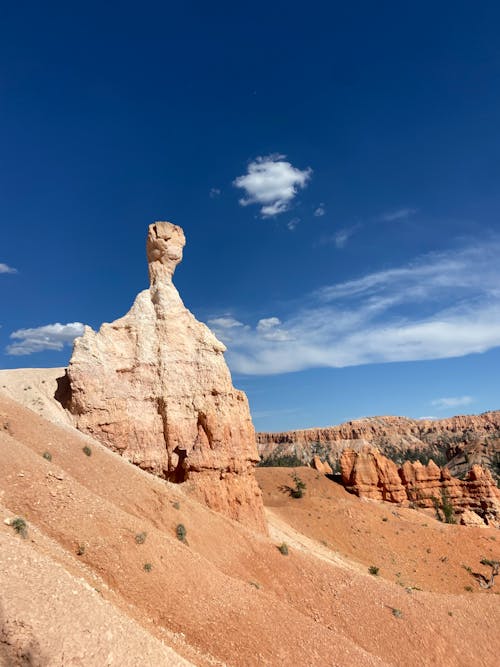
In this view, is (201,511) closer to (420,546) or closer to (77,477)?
(77,477)

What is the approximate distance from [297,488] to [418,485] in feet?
55.2

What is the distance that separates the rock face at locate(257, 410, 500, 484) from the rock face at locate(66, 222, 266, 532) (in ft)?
302

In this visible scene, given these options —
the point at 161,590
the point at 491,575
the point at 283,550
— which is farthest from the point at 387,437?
the point at 161,590

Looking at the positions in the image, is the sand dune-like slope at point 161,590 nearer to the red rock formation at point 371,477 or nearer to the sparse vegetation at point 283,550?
the sparse vegetation at point 283,550

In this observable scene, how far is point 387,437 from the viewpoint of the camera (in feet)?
485

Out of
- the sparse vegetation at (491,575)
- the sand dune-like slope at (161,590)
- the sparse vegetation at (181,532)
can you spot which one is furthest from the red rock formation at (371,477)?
the sparse vegetation at (181,532)

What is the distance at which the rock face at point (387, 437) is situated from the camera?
130m

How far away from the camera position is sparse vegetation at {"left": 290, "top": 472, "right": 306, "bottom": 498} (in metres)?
47.2

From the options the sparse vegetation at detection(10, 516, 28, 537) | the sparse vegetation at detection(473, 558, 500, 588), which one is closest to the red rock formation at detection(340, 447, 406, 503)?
the sparse vegetation at detection(473, 558, 500, 588)

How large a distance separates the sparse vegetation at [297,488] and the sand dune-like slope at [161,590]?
71.7 ft

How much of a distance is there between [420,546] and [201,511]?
95.2 ft

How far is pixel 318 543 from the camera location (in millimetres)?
36281

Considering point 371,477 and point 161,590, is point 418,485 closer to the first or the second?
point 371,477

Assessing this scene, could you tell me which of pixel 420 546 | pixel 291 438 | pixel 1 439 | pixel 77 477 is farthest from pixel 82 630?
pixel 291 438
